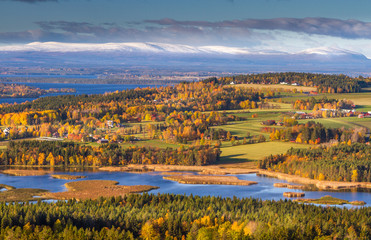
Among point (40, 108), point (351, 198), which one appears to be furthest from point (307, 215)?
point (40, 108)

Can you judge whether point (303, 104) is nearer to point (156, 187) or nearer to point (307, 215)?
point (156, 187)

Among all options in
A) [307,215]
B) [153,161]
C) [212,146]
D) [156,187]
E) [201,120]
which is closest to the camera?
[307,215]

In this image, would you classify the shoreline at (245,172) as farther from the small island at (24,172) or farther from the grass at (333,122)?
the grass at (333,122)

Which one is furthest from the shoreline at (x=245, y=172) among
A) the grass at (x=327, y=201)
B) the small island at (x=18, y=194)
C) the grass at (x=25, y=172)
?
the small island at (x=18, y=194)

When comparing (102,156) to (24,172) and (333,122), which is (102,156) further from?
(333,122)

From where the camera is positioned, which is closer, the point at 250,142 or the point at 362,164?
the point at 362,164

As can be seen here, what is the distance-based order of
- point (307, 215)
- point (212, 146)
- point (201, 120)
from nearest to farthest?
point (307, 215) → point (212, 146) → point (201, 120)
